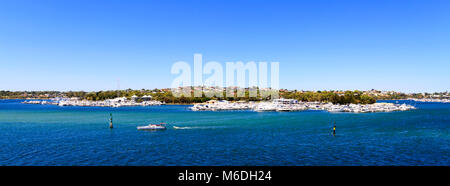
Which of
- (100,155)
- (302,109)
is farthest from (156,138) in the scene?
(302,109)

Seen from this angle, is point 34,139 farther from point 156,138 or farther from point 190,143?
point 190,143

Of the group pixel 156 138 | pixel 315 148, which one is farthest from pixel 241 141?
pixel 156 138

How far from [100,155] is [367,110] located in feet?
245

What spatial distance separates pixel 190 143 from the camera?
29.0 m

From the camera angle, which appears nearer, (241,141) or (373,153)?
(373,153)
